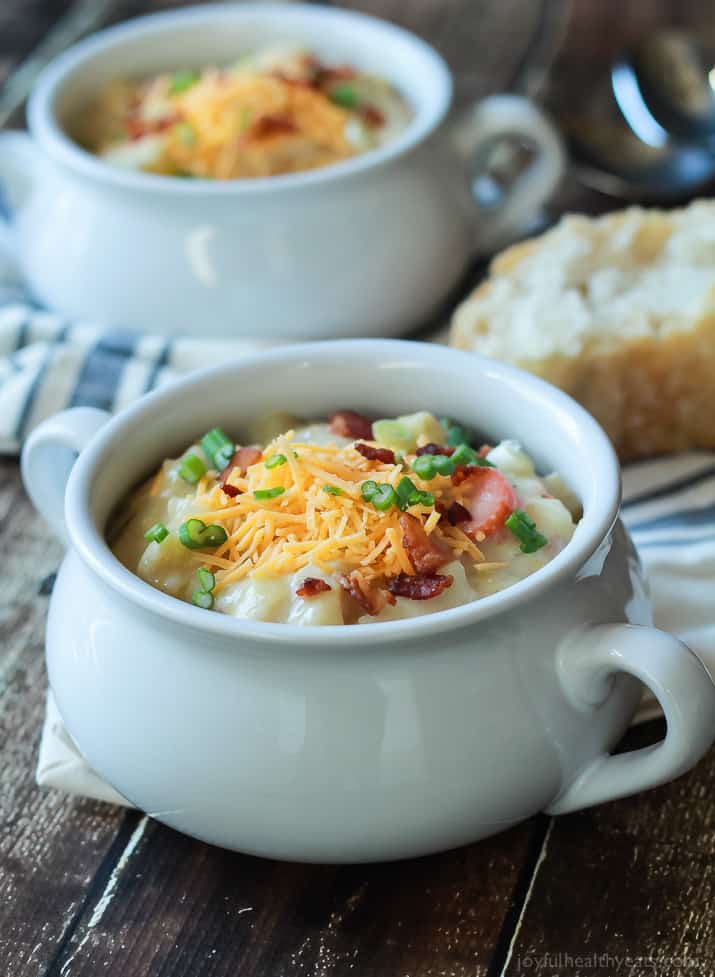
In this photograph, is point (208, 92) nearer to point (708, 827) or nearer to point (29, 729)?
point (29, 729)

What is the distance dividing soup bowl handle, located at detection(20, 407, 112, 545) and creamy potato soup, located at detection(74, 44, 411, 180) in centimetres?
83

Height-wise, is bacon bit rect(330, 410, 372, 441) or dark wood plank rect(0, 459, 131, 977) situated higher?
bacon bit rect(330, 410, 372, 441)

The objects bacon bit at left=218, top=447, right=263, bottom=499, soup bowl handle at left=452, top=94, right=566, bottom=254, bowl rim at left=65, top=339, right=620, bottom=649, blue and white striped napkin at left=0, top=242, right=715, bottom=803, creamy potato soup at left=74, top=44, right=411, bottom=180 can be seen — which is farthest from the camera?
soup bowl handle at left=452, top=94, right=566, bottom=254

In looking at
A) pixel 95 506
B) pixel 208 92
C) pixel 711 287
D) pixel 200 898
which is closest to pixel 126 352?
pixel 208 92

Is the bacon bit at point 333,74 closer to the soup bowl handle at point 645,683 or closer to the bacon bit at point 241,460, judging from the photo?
the bacon bit at point 241,460

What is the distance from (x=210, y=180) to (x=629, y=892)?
4.64 ft

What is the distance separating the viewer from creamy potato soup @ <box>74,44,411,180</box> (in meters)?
2.25

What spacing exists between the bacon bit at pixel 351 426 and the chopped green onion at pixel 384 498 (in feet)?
0.66

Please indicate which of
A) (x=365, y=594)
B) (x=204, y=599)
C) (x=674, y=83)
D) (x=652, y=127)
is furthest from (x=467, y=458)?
(x=674, y=83)

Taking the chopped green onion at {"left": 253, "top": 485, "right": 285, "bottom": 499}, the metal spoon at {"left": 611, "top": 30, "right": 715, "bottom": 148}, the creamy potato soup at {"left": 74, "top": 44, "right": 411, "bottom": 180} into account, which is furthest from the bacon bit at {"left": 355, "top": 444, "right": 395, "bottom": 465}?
the metal spoon at {"left": 611, "top": 30, "right": 715, "bottom": 148}

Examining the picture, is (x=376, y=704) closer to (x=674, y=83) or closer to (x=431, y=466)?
(x=431, y=466)

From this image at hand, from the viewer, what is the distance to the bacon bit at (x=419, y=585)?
1.29 m

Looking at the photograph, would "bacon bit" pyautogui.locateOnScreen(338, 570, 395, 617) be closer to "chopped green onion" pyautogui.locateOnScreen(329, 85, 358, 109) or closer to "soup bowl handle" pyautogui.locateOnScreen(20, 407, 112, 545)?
"soup bowl handle" pyautogui.locateOnScreen(20, 407, 112, 545)

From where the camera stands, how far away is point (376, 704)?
46.8 inches
